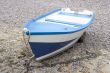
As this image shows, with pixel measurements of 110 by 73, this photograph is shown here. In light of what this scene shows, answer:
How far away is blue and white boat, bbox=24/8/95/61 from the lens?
5.62 meters

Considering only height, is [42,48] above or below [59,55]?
above

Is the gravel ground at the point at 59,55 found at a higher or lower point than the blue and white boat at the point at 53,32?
lower

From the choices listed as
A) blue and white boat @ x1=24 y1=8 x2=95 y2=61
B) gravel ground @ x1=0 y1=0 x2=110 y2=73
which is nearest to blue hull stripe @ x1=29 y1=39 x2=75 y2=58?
blue and white boat @ x1=24 y1=8 x2=95 y2=61

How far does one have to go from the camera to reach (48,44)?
5.77 metres

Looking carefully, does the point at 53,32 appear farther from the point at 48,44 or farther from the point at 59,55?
the point at 59,55

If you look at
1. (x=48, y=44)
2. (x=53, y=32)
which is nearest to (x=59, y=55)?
(x=48, y=44)

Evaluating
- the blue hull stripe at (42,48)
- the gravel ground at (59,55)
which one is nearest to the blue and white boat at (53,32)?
the blue hull stripe at (42,48)

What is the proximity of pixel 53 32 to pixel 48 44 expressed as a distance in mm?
315

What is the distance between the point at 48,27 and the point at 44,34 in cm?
71

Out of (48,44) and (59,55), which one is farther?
(59,55)

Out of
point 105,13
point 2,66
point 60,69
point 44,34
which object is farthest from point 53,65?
point 105,13

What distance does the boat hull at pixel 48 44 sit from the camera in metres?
5.61

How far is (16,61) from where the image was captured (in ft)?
19.7

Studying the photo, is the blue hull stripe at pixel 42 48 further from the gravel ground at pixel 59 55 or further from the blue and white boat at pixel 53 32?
the gravel ground at pixel 59 55
